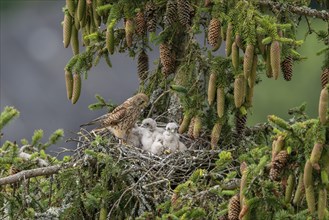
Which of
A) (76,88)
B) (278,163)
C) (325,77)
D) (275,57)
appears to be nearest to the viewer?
(278,163)

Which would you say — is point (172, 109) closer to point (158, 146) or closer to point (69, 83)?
point (158, 146)

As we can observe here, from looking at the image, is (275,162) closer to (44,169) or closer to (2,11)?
(44,169)

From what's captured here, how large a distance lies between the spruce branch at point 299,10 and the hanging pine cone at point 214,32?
27.7 inches

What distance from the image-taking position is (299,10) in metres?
9.96

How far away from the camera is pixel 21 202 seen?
980 cm

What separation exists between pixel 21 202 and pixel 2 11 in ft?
101

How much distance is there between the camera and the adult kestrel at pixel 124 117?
10.7 meters

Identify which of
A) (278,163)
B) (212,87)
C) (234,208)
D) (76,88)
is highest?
(76,88)

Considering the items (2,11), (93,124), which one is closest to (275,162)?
(93,124)

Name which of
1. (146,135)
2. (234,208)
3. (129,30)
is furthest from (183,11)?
(234,208)

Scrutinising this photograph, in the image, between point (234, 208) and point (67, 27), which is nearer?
point (234, 208)

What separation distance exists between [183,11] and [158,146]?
1.16 m

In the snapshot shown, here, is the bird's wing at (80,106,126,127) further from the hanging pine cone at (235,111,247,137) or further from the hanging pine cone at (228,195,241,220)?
the hanging pine cone at (228,195,241,220)

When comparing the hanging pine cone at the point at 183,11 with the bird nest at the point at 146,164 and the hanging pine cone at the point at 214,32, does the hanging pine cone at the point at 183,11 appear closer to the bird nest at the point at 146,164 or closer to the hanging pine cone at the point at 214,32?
the hanging pine cone at the point at 214,32
